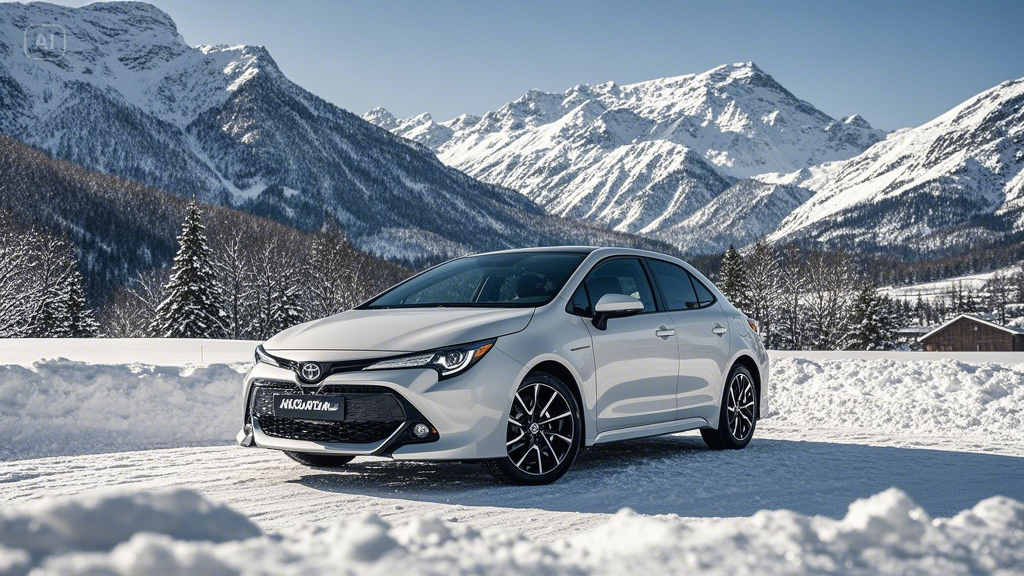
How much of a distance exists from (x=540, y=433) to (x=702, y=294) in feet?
9.18

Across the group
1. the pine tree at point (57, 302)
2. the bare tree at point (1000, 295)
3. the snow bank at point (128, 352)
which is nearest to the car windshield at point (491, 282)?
the snow bank at point (128, 352)

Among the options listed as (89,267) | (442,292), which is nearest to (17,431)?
(442,292)

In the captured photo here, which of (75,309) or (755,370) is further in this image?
(75,309)

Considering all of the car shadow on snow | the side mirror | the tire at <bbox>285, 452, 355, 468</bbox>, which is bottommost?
the car shadow on snow

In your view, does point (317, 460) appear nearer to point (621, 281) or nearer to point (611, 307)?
point (611, 307)

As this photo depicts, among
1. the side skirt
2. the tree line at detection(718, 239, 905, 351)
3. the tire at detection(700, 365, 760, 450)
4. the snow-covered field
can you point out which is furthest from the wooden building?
the side skirt

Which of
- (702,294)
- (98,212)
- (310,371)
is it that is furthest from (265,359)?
(98,212)

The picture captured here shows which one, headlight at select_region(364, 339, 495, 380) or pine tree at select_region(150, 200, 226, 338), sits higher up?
pine tree at select_region(150, 200, 226, 338)

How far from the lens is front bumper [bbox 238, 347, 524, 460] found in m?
5.68

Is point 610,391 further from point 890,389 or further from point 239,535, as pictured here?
point 890,389

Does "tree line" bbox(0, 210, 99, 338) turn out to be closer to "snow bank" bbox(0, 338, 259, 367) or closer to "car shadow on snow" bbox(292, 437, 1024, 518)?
"snow bank" bbox(0, 338, 259, 367)

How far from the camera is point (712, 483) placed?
21.2 ft

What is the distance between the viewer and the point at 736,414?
27.4 feet

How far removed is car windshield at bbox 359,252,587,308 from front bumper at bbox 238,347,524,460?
973 mm
